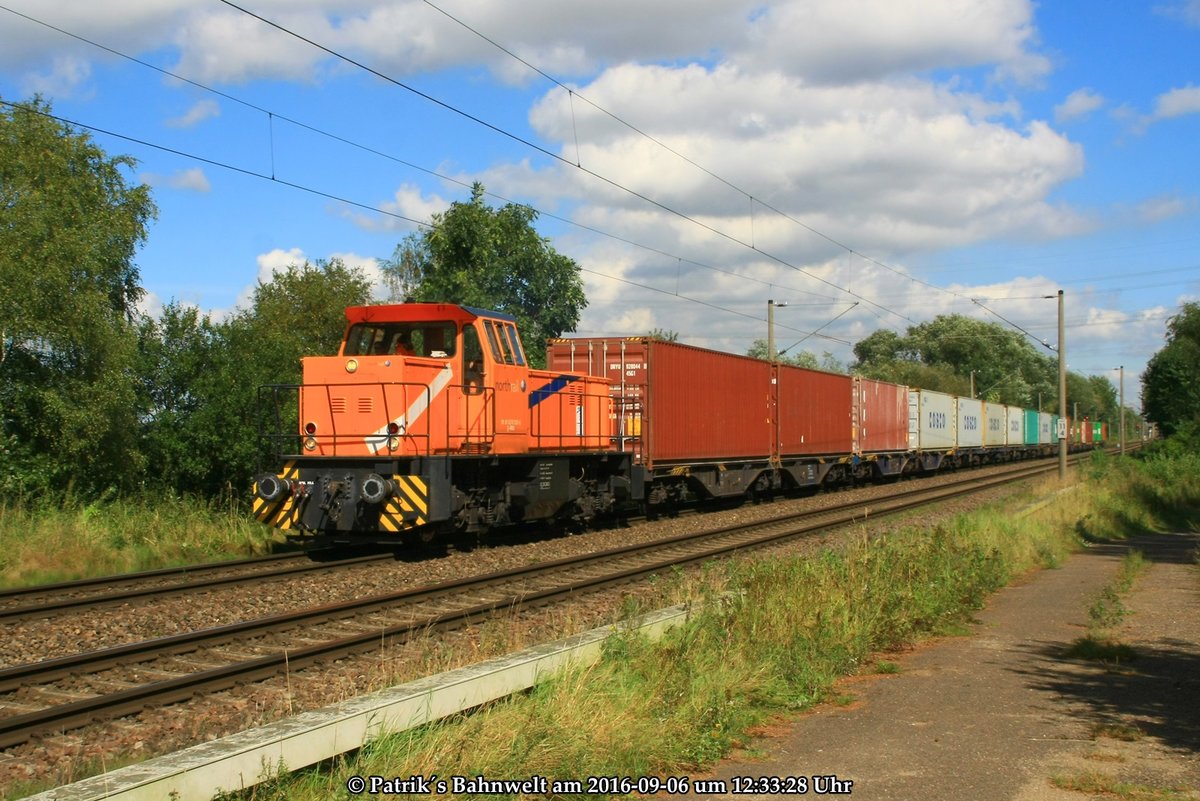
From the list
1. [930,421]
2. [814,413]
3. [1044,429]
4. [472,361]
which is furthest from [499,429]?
[1044,429]

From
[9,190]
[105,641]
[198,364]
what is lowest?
[105,641]

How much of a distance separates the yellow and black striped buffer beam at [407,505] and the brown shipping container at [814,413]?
14074 millimetres

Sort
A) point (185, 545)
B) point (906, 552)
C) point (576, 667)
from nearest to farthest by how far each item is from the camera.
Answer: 1. point (576, 667)
2. point (906, 552)
3. point (185, 545)

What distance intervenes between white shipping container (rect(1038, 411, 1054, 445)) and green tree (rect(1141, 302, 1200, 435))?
55.4 ft

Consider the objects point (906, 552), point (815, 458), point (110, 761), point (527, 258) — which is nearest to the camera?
point (110, 761)

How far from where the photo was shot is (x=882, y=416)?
33156 mm

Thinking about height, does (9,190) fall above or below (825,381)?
above

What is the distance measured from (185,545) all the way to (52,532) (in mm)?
1773

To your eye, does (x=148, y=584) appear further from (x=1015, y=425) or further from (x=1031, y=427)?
→ (x=1031, y=427)

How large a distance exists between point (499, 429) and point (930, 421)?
91.1 feet

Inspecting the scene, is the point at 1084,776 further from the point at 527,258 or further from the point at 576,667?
the point at 527,258

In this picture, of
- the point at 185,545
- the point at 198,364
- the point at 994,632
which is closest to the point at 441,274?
the point at 198,364

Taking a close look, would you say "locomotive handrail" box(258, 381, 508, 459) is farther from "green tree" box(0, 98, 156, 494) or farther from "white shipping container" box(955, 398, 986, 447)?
"white shipping container" box(955, 398, 986, 447)

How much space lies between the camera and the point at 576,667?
21.0 feet
